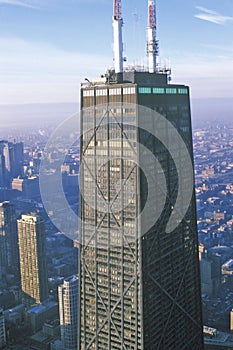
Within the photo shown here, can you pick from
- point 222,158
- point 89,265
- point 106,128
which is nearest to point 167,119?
point 106,128

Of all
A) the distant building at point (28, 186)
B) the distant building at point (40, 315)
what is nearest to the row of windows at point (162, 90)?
the distant building at point (40, 315)

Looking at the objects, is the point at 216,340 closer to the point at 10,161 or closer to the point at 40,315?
the point at 40,315

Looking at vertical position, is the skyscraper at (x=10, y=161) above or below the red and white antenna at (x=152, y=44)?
below

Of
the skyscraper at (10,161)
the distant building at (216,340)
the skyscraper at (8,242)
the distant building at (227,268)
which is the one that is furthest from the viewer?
the skyscraper at (10,161)

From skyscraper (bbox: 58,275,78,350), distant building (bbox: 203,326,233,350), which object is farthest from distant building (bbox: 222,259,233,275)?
skyscraper (bbox: 58,275,78,350)

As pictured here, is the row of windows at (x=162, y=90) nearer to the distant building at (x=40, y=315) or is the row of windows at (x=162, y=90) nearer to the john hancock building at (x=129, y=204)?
the john hancock building at (x=129, y=204)
